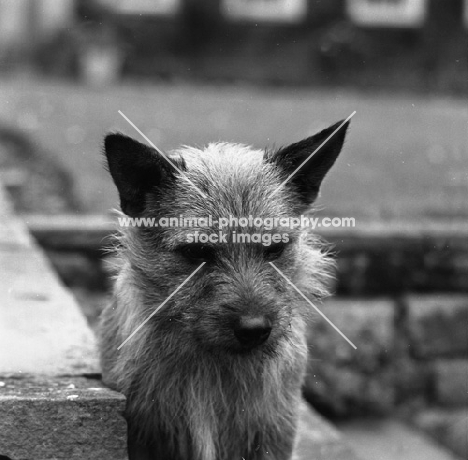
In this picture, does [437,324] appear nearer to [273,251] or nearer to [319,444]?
[319,444]

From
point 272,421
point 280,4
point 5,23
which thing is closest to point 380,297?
point 272,421

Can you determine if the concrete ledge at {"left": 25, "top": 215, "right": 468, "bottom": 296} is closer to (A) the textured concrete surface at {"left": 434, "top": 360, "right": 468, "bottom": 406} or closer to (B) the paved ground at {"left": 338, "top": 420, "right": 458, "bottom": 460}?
(A) the textured concrete surface at {"left": 434, "top": 360, "right": 468, "bottom": 406}

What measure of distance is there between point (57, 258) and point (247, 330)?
371 centimetres

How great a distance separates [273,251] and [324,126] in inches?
303

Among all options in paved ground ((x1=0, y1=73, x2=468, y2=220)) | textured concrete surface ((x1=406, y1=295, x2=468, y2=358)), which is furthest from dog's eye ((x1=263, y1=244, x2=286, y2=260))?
paved ground ((x1=0, y1=73, x2=468, y2=220))

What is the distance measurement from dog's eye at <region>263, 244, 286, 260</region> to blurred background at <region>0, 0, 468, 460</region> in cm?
81

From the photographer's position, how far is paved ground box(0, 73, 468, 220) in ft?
27.2

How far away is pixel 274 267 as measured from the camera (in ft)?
11.1

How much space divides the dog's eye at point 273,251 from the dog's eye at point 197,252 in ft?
0.72

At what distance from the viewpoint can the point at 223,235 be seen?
10.7 feet

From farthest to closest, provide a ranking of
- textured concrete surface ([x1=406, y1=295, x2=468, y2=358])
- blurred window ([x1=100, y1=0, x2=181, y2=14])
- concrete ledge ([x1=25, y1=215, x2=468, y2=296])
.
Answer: blurred window ([x1=100, y1=0, x2=181, y2=14]) → textured concrete surface ([x1=406, y1=295, x2=468, y2=358]) → concrete ledge ([x1=25, y1=215, x2=468, y2=296])

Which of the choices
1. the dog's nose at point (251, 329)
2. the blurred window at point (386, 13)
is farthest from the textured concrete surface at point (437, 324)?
the blurred window at point (386, 13)

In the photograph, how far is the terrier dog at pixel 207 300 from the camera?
10.7ft

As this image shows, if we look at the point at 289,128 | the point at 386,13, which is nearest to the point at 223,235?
the point at 289,128
